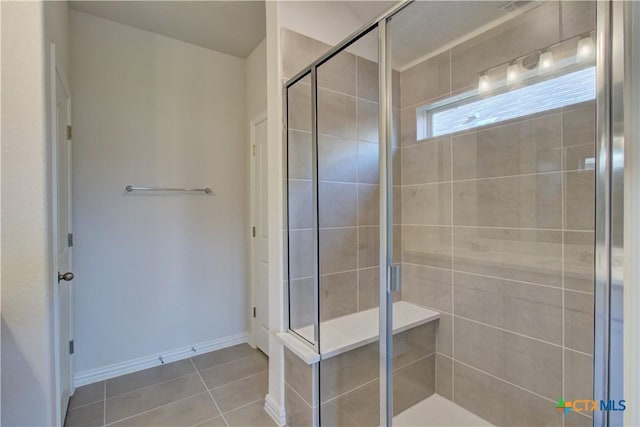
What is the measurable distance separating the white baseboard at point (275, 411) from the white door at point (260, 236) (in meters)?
0.69

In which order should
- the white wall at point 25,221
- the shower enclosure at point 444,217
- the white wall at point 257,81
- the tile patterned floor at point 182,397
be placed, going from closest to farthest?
the white wall at point 25,221 < the shower enclosure at point 444,217 < the tile patterned floor at point 182,397 < the white wall at point 257,81

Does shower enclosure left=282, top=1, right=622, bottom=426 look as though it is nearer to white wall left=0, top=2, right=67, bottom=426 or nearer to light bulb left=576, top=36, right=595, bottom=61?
light bulb left=576, top=36, right=595, bottom=61

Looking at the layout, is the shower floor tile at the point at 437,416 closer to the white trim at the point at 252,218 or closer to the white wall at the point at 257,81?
the white trim at the point at 252,218

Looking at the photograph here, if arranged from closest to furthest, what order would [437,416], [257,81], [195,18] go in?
[437,416] → [195,18] → [257,81]

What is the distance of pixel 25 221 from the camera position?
116 cm

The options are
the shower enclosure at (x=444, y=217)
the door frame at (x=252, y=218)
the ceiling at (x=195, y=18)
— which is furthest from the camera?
the door frame at (x=252, y=218)

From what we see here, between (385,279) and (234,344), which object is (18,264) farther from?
(234,344)

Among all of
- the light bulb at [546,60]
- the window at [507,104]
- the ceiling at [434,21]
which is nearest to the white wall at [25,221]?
the ceiling at [434,21]

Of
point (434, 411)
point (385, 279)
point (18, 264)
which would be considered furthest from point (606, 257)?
point (18, 264)

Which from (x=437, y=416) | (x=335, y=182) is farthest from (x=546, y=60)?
(x=437, y=416)

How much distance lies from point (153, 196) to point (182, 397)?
1512 mm

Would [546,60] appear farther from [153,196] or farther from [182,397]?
[182,397]

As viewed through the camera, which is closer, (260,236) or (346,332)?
(346,332)

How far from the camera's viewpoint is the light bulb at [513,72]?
1.72 metres
